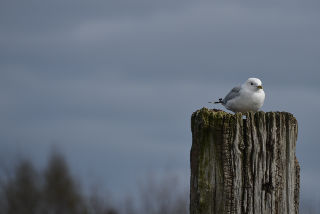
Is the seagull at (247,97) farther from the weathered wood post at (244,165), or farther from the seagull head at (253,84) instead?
the weathered wood post at (244,165)

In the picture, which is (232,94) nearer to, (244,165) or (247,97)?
(247,97)

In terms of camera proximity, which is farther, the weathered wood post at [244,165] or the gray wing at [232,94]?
the gray wing at [232,94]

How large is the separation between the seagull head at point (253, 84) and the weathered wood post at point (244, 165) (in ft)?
17.3

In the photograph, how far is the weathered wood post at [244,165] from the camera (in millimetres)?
4844

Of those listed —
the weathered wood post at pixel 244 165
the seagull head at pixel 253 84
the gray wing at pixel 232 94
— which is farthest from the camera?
the gray wing at pixel 232 94

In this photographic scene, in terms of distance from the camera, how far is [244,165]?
489cm

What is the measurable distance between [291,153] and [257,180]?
50 centimetres

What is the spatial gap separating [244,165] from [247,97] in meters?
5.27

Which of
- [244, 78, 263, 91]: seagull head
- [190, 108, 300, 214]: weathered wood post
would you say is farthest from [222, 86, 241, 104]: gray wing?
[190, 108, 300, 214]: weathered wood post

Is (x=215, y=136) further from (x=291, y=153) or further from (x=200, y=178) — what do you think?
(x=291, y=153)

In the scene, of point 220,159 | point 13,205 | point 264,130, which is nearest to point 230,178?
point 220,159

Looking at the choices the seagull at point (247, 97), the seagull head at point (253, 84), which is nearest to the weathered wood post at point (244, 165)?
the seagull at point (247, 97)

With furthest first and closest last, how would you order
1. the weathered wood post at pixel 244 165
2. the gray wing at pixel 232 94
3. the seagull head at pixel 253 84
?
the gray wing at pixel 232 94
the seagull head at pixel 253 84
the weathered wood post at pixel 244 165

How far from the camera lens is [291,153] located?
515 centimetres
